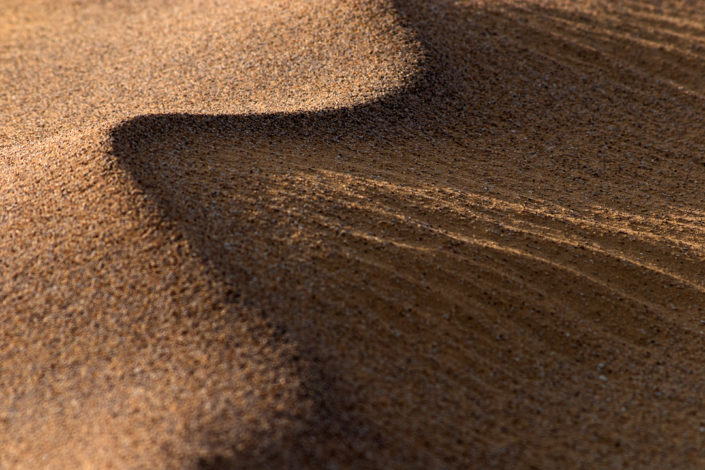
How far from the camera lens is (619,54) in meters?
5.52

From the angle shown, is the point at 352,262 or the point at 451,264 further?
the point at 451,264

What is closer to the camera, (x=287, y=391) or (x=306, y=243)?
(x=287, y=391)

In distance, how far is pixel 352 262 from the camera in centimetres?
304

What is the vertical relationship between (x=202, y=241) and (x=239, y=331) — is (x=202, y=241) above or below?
above

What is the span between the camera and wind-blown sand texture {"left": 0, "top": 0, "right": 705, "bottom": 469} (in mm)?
2445

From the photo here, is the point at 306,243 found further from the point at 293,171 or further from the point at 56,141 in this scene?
the point at 56,141

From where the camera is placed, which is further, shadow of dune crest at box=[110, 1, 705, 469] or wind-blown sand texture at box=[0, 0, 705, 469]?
shadow of dune crest at box=[110, 1, 705, 469]

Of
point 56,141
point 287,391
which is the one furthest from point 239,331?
point 56,141

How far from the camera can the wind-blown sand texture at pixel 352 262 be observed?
8.02 ft

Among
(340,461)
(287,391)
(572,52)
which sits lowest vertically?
(340,461)

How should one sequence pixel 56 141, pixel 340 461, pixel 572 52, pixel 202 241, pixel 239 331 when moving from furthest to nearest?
1. pixel 572 52
2. pixel 56 141
3. pixel 202 241
4. pixel 239 331
5. pixel 340 461

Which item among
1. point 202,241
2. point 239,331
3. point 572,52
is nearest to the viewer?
point 239,331

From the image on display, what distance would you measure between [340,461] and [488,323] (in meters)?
1.04

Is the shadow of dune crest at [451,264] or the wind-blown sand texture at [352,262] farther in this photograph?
the shadow of dune crest at [451,264]
